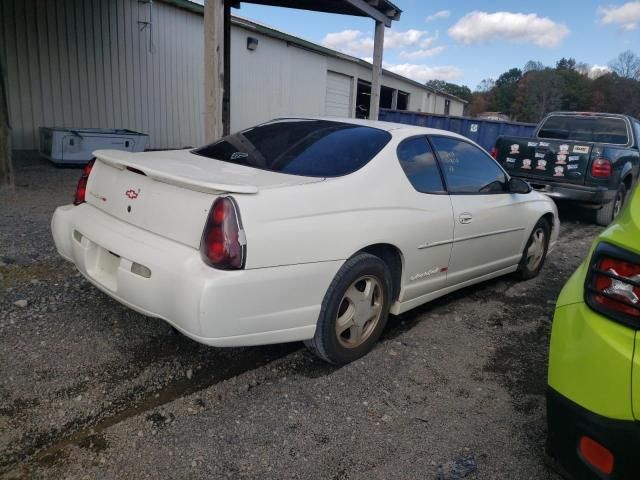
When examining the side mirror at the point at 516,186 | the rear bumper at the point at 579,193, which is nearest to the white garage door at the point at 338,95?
the rear bumper at the point at 579,193

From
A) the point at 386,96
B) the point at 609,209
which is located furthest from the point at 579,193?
the point at 386,96

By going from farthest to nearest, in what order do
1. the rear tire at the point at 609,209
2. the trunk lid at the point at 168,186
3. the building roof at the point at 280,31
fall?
the building roof at the point at 280,31
the rear tire at the point at 609,209
the trunk lid at the point at 168,186

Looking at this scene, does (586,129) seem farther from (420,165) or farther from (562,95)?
(562,95)

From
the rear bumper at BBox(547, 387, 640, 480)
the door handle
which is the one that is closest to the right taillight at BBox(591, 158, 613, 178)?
the door handle

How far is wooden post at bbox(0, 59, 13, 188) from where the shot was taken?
6344mm

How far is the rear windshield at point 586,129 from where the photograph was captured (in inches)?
326

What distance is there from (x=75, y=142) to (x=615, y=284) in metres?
8.90

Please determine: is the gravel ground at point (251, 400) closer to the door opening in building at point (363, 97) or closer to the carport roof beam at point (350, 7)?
the carport roof beam at point (350, 7)

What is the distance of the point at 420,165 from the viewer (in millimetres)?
3498

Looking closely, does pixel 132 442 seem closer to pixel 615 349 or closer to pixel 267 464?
pixel 267 464

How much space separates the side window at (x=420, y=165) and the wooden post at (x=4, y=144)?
5553 mm

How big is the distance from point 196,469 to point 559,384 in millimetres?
1530

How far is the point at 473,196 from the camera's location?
3873 mm

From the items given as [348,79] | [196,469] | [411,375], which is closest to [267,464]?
[196,469]
